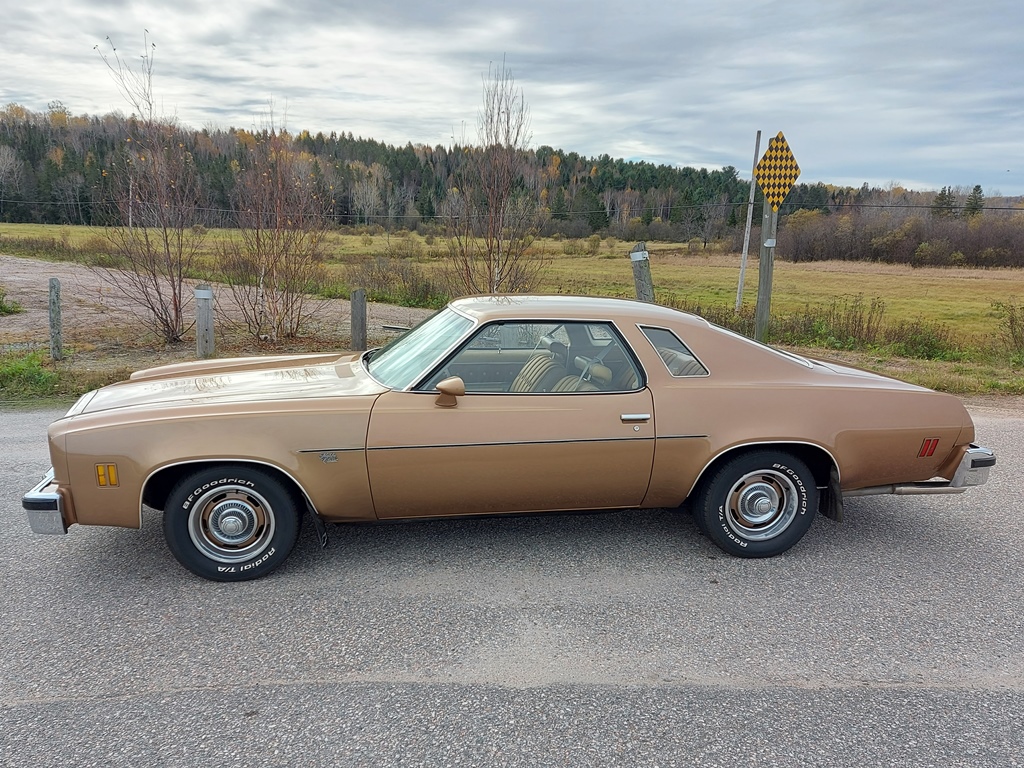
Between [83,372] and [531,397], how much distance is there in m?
7.42

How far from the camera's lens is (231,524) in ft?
11.3

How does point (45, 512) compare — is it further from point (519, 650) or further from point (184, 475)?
point (519, 650)

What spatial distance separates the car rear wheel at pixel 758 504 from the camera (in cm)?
377

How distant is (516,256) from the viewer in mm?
10523

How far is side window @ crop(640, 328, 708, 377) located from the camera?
3.85m

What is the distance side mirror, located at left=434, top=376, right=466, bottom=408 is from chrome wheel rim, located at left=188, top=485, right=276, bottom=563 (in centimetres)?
102

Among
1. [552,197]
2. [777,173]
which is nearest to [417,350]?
[777,173]

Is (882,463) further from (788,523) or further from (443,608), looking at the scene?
(443,608)

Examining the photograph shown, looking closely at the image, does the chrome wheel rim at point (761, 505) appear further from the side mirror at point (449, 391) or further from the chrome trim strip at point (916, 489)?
the side mirror at point (449, 391)

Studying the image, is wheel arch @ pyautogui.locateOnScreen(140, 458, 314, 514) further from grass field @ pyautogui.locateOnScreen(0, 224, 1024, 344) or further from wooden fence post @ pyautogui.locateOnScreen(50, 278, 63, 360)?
grass field @ pyautogui.locateOnScreen(0, 224, 1024, 344)

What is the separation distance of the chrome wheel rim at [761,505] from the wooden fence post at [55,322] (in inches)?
373

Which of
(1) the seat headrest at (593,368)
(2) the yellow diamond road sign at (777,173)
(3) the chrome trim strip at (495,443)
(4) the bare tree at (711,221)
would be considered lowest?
(3) the chrome trim strip at (495,443)

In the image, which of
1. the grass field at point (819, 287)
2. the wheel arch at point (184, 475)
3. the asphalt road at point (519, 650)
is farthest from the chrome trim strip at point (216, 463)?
the grass field at point (819, 287)

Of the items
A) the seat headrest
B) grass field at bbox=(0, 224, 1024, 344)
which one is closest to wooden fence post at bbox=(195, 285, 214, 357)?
grass field at bbox=(0, 224, 1024, 344)
